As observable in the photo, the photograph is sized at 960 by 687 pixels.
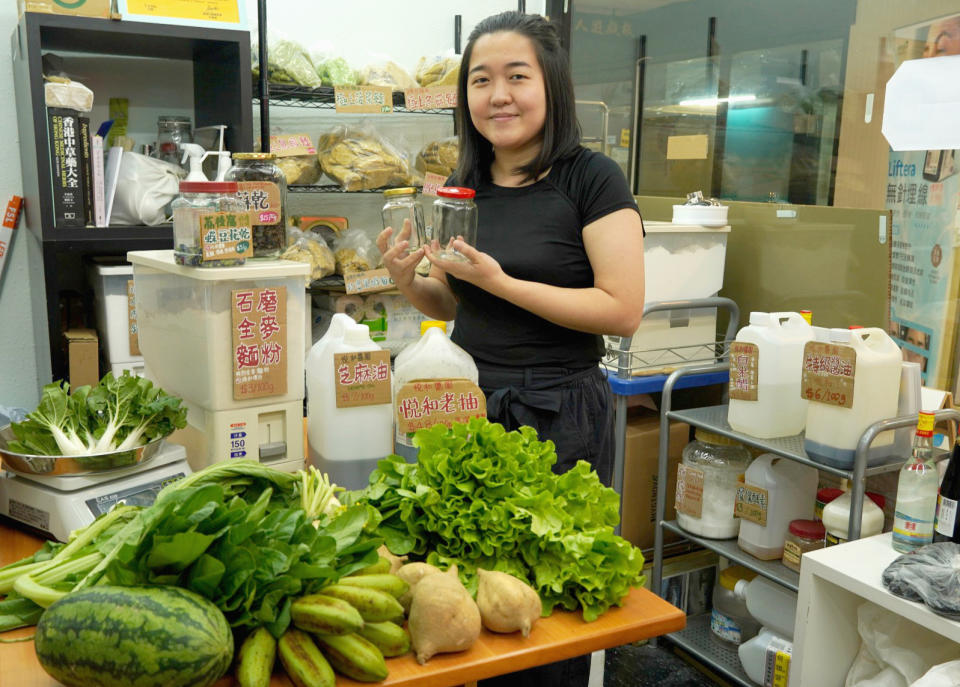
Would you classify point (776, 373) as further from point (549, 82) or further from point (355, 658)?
point (355, 658)

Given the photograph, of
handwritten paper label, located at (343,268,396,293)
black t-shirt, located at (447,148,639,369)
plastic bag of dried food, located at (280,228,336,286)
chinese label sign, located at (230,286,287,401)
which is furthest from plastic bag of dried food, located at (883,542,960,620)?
plastic bag of dried food, located at (280,228,336,286)

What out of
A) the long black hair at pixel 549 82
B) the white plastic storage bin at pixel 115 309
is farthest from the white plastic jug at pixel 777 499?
the white plastic storage bin at pixel 115 309

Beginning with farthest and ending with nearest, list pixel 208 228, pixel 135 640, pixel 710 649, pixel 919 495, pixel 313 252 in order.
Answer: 1. pixel 313 252
2. pixel 710 649
3. pixel 919 495
4. pixel 208 228
5. pixel 135 640

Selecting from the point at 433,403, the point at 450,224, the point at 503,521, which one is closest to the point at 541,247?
the point at 450,224

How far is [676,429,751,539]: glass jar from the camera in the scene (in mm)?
2486

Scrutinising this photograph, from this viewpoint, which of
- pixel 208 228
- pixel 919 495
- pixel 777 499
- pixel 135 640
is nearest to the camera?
pixel 135 640

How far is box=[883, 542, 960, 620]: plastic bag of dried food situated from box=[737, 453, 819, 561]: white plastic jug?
1.93 feet

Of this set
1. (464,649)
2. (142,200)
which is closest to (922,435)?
(464,649)

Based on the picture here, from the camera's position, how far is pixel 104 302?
264 cm

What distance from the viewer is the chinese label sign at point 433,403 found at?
1399mm

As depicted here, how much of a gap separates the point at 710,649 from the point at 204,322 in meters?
1.97

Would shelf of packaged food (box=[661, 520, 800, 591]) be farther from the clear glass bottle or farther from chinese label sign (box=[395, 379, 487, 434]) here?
chinese label sign (box=[395, 379, 487, 434])

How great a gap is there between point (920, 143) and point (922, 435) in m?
0.91

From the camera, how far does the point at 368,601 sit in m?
0.95
